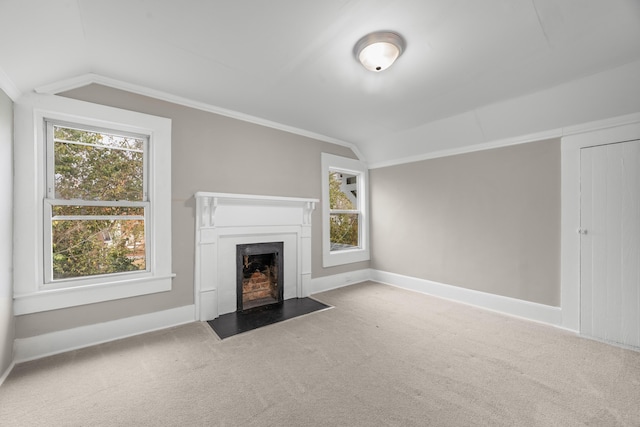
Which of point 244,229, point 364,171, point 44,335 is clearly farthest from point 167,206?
point 364,171

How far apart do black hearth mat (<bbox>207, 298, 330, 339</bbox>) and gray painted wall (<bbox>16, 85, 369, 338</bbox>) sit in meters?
0.46

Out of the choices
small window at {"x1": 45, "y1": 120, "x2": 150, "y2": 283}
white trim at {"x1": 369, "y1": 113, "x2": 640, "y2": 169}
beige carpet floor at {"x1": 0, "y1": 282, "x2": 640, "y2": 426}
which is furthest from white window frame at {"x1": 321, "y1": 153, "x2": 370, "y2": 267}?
small window at {"x1": 45, "y1": 120, "x2": 150, "y2": 283}

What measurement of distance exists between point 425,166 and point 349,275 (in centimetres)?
208

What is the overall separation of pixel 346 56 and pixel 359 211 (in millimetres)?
2984

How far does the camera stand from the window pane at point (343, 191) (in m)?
4.51

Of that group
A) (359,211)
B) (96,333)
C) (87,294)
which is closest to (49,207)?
(87,294)

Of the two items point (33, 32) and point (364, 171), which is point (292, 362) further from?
point (364, 171)

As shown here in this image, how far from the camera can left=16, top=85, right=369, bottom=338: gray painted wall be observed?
247 cm

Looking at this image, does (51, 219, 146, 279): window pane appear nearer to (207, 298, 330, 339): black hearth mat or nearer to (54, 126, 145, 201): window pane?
(54, 126, 145, 201): window pane

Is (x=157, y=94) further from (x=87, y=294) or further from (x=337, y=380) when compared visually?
(x=337, y=380)

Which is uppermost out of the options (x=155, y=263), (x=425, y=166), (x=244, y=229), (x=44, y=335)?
→ (x=425, y=166)

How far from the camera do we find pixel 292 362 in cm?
218

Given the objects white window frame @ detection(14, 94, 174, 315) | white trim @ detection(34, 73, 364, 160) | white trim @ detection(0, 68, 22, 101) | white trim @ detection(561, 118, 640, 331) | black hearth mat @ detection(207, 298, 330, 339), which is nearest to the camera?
white trim @ detection(0, 68, 22, 101)

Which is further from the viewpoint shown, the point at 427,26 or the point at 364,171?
the point at 364,171
